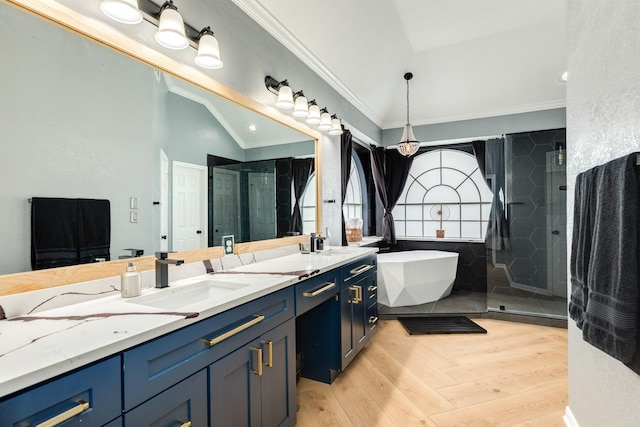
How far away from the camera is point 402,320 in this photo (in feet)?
12.0

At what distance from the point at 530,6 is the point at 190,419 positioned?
13.5 ft

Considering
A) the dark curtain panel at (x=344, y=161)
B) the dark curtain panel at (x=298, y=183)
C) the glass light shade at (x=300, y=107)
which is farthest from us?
the dark curtain panel at (x=344, y=161)

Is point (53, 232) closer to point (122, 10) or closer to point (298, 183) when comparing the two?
point (122, 10)

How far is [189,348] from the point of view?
108 cm

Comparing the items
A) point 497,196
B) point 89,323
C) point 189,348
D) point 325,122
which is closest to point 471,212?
point 497,196

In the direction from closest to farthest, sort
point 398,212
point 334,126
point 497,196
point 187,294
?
point 187,294
point 334,126
point 497,196
point 398,212

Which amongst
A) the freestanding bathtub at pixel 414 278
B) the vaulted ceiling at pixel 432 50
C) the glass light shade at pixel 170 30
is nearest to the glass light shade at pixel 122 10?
the glass light shade at pixel 170 30

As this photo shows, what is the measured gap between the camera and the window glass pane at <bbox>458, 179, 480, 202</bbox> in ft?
15.5

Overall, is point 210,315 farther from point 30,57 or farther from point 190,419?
point 30,57

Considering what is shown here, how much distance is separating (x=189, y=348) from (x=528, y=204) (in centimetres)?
404

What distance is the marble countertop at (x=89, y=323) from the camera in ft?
2.39

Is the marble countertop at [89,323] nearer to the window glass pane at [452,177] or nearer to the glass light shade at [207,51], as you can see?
the glass light shade at [207,51]

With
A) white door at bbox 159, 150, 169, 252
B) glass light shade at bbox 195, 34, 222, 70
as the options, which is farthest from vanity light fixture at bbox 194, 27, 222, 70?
white door at bbox 159, 150, 169, 252

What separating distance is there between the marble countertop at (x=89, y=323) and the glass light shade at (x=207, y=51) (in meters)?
1.16
